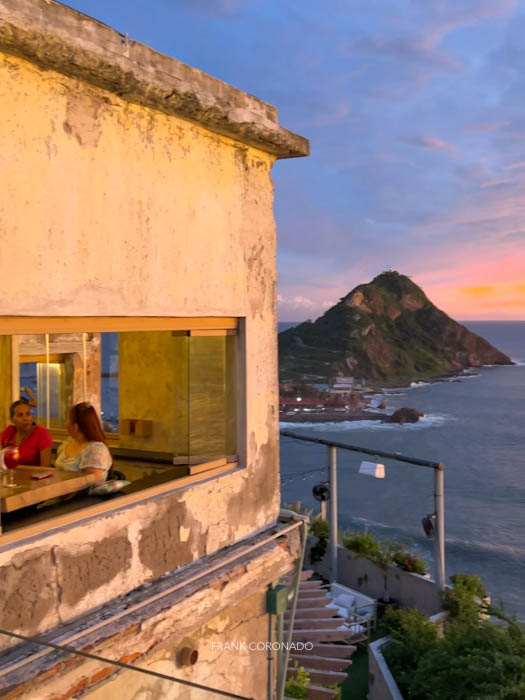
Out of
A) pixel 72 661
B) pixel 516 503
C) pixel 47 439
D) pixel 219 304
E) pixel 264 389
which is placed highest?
pixel 219 304

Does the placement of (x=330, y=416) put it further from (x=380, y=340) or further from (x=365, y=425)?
(x=380, y=340)

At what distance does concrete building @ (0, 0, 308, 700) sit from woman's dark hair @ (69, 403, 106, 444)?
527 mm

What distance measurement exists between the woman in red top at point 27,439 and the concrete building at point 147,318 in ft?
2.77

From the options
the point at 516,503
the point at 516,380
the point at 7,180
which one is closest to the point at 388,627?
the point at 7,180

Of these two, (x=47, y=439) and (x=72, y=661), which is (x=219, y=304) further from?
(x=72, y=661)

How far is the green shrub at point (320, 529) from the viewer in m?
15.2

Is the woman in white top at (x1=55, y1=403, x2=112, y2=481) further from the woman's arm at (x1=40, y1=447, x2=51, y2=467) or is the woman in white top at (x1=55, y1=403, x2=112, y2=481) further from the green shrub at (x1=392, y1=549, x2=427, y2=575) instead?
the green shrub at (x1=392, y1=549, x2=427, y2=575)

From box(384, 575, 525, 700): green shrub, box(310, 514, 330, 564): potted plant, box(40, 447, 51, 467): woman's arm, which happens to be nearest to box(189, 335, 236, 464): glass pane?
box(40, 447, 51, 467): woman's arm

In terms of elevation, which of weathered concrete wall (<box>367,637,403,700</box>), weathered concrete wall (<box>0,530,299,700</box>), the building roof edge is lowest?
weathered concrete wall (<box>367,637,403,700</box>)

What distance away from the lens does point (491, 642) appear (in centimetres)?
961

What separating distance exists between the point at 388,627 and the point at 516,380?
6469 inches

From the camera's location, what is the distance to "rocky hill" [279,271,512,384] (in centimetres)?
12356

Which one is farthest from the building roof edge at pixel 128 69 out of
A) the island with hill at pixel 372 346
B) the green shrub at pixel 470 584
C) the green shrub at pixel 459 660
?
the island with hill at pixel 372 346

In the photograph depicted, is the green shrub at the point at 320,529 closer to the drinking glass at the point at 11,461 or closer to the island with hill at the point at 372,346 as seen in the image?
the drinking glass at the point at 11,461
